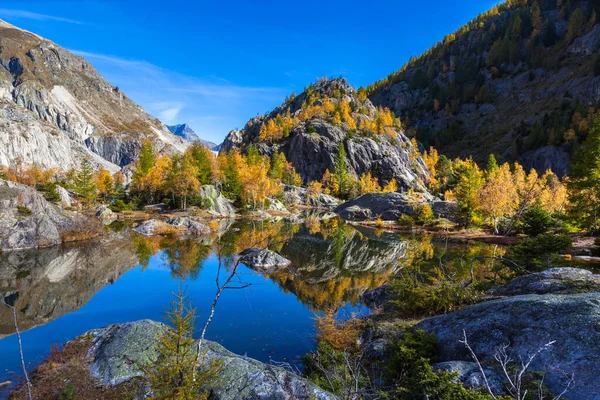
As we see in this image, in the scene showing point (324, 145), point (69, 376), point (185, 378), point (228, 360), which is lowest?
point (69, 376)

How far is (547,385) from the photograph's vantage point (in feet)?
18.4

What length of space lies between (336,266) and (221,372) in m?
21.7

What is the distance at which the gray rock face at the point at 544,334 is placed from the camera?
5547 mm

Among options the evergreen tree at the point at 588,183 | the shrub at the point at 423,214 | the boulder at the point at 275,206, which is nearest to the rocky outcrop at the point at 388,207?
the shrub at the point at 423,214

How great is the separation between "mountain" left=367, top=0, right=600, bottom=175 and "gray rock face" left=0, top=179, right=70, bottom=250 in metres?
137

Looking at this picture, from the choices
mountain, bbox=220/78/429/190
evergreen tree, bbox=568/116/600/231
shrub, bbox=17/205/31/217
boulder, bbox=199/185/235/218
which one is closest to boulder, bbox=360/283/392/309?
evergreen tree, bbox=568/116/600/231

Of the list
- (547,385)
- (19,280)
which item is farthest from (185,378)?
(19,280)

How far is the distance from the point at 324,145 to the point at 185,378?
12404 centimetres

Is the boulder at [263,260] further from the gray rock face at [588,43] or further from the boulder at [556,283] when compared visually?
the gray rock face at [588,43]

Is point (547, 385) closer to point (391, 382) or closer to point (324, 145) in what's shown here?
point (391, 382)

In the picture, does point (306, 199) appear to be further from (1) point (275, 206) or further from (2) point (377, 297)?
(2) point (377, 297)

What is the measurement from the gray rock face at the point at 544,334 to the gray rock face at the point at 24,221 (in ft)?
132

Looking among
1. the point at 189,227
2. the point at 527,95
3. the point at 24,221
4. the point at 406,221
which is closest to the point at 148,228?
the point at 189,227

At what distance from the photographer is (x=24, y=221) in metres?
33.2
